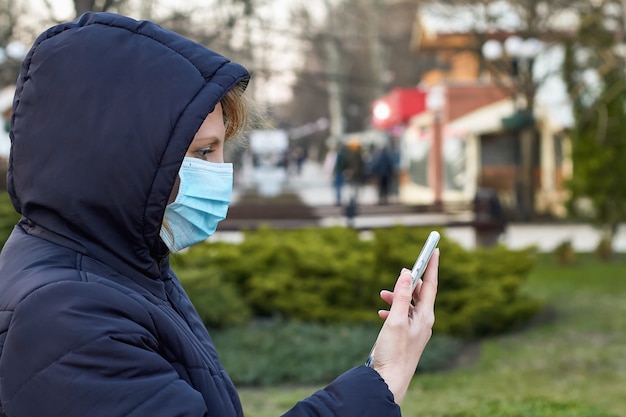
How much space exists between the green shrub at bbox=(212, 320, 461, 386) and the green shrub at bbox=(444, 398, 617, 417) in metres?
3.89

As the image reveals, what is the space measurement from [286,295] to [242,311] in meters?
0.53

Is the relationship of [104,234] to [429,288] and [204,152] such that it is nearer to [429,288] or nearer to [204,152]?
[204,152]

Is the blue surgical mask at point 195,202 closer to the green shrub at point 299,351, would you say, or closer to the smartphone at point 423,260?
the smartphone at point 423,260

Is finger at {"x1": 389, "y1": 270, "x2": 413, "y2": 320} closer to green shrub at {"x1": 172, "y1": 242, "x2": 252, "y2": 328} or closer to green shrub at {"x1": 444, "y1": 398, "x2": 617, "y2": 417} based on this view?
green shrub at {"x1": 444, "y1": 398, "x2": 617, "y2": 417}

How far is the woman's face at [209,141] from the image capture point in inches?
70.6

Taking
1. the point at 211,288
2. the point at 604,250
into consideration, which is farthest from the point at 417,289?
the point at 604,250

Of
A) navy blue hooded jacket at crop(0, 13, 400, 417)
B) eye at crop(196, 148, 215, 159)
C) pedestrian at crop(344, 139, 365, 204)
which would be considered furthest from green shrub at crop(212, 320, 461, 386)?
pedestrian at crop(344, 139, 365, 204)

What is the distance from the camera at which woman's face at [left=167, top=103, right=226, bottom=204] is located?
1793 millimetres

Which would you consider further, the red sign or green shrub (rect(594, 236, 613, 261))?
the red sign

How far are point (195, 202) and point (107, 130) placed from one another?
318 mm

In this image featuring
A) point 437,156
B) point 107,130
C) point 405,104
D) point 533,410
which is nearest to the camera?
point 107,130

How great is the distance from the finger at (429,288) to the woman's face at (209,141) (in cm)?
46

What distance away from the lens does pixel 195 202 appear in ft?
6.07

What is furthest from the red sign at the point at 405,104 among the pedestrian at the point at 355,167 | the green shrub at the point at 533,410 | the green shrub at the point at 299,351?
the green shrub at the point at 533,410
